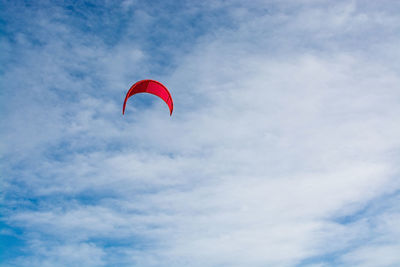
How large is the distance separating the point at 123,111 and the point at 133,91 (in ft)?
11.5

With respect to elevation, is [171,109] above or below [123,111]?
above

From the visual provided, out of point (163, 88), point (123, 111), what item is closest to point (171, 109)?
point (163, 88)

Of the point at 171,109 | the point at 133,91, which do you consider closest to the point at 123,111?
the point at 133,91

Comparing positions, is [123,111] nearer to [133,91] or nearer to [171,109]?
[133,91]

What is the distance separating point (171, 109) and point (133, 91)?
376cm

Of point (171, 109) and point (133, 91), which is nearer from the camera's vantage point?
point (133, 91)

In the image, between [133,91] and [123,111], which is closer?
[123,111]

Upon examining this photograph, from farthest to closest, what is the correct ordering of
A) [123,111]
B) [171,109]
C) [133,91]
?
[171,109] < [133,91] < [123,111]

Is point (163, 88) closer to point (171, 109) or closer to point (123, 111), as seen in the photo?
point (171, 109)

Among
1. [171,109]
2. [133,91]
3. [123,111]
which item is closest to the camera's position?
[123,111]

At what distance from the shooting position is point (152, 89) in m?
A: 31.2

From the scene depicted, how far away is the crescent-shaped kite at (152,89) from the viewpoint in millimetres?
29828

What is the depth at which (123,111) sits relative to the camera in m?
27.7

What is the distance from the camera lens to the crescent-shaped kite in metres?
29.8
